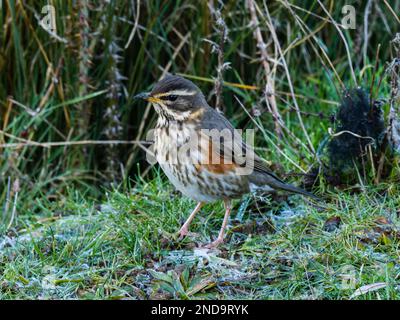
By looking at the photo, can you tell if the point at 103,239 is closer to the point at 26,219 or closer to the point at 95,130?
the point at 26,219

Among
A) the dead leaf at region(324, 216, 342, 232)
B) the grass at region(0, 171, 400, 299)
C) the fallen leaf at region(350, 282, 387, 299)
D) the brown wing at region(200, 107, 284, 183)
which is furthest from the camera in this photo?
the brown wing at region(200, 107, 284, 183)

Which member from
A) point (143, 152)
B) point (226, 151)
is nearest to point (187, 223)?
point (226, 151)

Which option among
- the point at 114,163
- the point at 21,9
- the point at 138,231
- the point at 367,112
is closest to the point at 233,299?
the point at 138,231

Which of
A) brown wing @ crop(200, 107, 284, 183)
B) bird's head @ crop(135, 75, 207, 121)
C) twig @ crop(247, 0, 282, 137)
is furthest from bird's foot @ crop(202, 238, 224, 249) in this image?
twig @ crop(247, 0, 282, 137)

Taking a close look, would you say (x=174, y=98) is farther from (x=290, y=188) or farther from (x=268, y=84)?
(x=268, y=84)

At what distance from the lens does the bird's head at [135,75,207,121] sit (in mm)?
6621

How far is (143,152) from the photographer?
9.52 m

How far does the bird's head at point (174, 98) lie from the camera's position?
6621 mm

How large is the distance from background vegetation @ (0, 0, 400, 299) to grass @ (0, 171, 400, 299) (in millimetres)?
14

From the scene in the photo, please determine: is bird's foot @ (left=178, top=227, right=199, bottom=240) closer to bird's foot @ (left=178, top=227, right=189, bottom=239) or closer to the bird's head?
bird's foot @ (left=178, top=227, right=189, bottom=239)

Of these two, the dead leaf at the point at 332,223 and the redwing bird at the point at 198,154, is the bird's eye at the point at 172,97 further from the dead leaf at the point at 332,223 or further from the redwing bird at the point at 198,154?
the dead leaf at the point at 332,223

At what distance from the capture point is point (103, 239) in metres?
6.47

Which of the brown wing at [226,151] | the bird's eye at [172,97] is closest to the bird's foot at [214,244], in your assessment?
the brown wing at [226,151]

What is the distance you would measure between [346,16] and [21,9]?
140 inches
